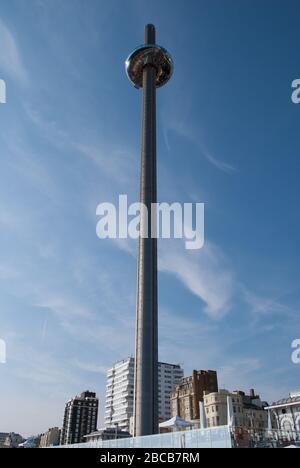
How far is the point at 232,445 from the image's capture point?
69.7 ft

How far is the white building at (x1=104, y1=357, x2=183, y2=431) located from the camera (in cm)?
15812

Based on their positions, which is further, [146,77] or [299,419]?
[146,77]

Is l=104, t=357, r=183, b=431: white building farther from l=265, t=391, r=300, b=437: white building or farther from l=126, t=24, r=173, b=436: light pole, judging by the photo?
l=126, t=24, r=173, b=436: light pole

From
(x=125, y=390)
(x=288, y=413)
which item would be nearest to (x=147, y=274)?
(x=288, y=413)

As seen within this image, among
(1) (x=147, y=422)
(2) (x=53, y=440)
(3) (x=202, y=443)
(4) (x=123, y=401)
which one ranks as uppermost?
(4) (x=123, y=401)

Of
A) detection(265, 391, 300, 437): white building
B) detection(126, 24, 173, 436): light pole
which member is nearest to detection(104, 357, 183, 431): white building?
detection(265, 391, 300, 437): white building

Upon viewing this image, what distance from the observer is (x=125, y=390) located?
16250 cm

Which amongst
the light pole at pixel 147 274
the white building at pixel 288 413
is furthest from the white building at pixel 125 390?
the light pole at pixel 147 274

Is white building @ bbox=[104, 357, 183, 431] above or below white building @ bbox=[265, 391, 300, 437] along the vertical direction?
above

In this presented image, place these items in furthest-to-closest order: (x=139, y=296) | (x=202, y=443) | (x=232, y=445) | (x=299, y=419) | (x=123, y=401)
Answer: (x=123, y=401) < (x=299, y=419) < (x=139, y=296) < (x=202, y=443) < (x=232, y=445)

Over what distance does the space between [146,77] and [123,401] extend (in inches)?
5251
